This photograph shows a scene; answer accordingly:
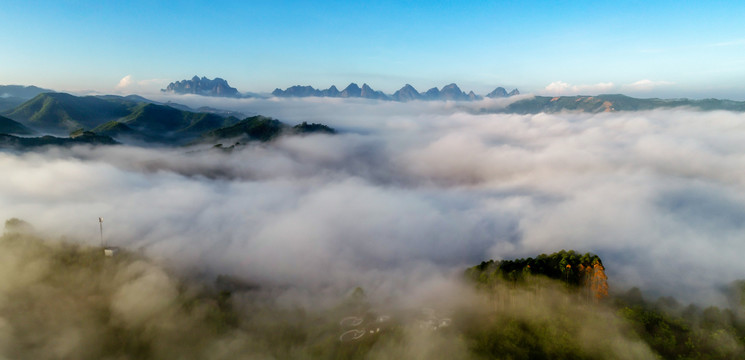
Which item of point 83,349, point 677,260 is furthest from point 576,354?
point 83,349

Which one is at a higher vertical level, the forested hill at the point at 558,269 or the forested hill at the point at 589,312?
the forested hill at the point at 558,269

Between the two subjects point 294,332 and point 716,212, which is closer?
point 294,332

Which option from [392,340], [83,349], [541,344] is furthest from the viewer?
[83,349]

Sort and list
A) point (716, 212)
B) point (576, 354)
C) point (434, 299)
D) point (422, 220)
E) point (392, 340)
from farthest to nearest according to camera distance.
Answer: point (422, 220) → point (716, 212) → point (434, 299) → point (392, 340) → point (576, 354)

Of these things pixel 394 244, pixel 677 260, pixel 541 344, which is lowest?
pixel 394 244

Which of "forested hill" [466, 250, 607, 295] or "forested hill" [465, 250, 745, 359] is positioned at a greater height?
"forested hill" [466, 250, 607, 295]

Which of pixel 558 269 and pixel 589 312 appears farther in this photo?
pixel 558 269

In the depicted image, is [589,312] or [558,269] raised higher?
[558,269]

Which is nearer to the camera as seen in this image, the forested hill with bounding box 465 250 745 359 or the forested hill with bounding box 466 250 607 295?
the forested hill with bounding box 465 250 745 359

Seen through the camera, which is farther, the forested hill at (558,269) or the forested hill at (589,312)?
the forested hill at (558,269)

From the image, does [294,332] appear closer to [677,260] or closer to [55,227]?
[55,227]

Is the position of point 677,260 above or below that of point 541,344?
below
